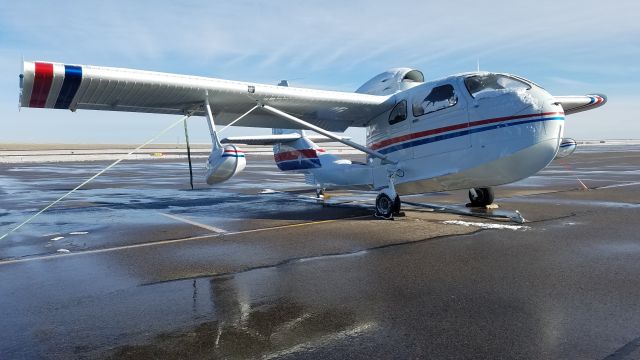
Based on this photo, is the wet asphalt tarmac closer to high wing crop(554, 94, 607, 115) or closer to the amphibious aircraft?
the amphibious aircraft

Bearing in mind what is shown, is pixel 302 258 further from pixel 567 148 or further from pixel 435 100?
pixel 567 148

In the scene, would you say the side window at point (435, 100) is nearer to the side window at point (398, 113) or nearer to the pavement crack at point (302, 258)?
the side window at point (398, 113)

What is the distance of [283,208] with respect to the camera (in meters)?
13.5

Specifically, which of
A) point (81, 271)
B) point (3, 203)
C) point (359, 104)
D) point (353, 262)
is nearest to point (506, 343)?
point (353, 262)

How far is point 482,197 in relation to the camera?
12.5 m

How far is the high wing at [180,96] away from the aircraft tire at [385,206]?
103 inches

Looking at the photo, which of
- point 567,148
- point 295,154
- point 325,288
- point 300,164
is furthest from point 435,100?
point 325,288

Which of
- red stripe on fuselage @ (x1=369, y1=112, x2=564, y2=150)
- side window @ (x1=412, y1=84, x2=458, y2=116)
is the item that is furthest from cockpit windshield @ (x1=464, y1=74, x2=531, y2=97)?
red stripe on fuselage @ (x1=369, y1=112, x2=564, y2=150)

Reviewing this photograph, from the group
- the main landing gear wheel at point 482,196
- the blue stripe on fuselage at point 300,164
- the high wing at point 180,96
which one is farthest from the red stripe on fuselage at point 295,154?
the main landing gear wheel at point 482,196

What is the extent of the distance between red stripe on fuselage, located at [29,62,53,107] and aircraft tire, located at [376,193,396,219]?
7298 millimetres

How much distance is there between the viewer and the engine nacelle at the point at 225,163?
10549 mm

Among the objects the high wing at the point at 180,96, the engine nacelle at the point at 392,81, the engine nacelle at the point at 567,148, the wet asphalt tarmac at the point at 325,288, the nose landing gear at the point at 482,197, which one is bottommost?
the wet asphalt tarmac at the point at 325,288

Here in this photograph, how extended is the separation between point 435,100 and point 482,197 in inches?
131

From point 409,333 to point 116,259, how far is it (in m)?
5.14
